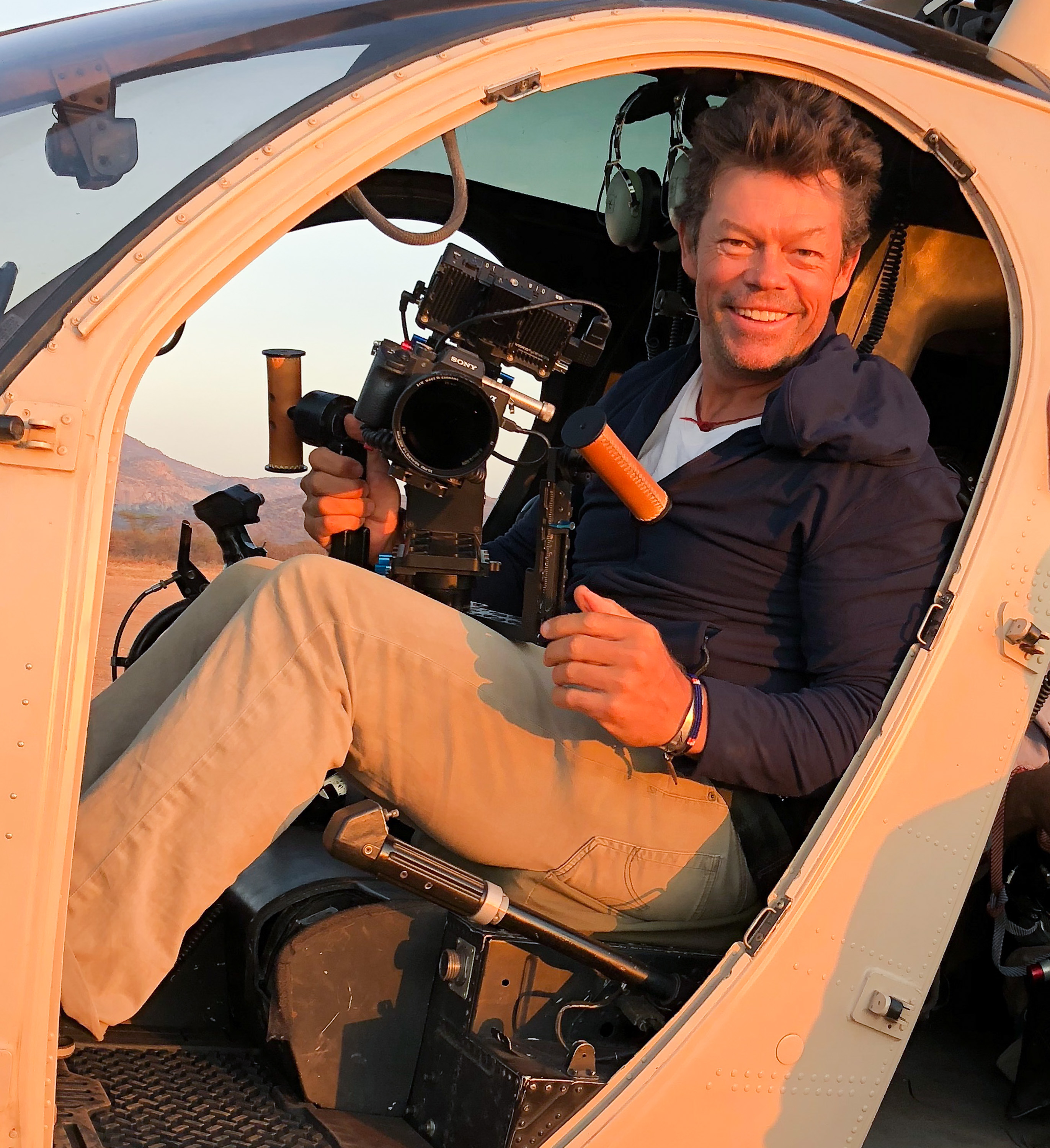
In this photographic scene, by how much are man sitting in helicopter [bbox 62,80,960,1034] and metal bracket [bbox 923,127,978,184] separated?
0.19 m

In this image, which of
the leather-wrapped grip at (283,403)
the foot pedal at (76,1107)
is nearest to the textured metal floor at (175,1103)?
the foot pedal at (76,1107)

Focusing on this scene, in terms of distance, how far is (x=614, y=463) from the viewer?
6.42 feet

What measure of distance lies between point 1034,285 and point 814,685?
2.48 feet

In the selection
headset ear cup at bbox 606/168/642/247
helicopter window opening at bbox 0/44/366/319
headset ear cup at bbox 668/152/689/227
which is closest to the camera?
helicopter window opening at bbox 0/44/366/319

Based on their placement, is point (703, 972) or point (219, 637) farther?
point (703, 972)

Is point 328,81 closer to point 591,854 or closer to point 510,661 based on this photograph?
point 510,661

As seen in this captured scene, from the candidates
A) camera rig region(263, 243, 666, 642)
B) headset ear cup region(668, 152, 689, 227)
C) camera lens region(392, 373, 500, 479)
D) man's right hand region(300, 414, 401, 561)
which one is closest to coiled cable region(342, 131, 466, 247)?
camera rig region(263, 243, 666, 642)

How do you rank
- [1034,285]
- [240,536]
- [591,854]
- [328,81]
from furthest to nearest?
1. [240,536]
2. [1034,285]
3. [591,854]
4. [328,81]

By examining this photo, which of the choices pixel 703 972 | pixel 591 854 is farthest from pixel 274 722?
pixel 703 972

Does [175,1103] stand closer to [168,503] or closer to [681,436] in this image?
[168,503]

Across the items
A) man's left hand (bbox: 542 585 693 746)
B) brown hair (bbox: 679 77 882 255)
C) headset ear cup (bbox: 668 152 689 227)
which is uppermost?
brown hair (bbox: 679 77 882 255)

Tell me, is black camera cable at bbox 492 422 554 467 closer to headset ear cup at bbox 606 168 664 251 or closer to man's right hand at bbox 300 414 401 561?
man's right hand at bbox 300 414 401 561

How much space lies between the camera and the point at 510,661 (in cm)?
199

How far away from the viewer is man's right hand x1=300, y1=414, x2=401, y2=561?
2283 mm
